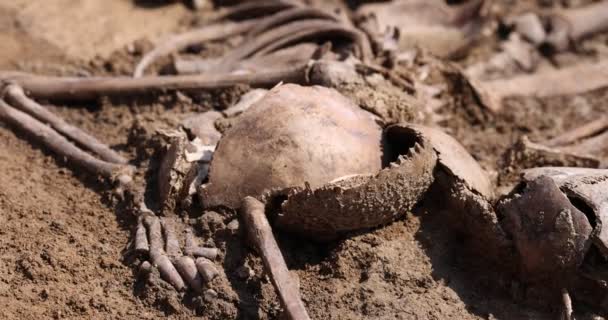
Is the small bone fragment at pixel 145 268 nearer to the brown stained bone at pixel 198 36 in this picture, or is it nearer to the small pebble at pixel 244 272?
the small pebble at pixel 244 272

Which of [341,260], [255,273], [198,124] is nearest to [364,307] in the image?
[341,260]

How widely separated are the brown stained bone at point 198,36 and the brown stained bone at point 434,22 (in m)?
0.80

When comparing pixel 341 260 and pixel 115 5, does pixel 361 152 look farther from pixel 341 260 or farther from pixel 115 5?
pixel 115 5

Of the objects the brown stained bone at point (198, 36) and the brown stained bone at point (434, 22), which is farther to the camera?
the brown stained bone at point (434, 22)

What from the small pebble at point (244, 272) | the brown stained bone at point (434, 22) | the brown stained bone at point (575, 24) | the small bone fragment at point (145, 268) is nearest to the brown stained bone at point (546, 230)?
the small pebble at point (244, 272)

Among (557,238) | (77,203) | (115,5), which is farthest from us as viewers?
(115,5)

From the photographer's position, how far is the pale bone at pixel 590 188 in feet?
10.2

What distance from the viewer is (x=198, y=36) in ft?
16.7

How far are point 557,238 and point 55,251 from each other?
210cm

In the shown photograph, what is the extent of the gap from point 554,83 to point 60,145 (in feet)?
10.2

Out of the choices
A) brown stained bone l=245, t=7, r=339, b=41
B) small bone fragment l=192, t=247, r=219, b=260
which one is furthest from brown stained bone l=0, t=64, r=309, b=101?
small bone fragment l=192, t=247, r=219, b=260

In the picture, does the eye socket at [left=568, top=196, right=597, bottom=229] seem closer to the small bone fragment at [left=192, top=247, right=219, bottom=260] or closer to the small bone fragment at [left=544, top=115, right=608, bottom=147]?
the small bone fragment at [left=544, top=115, right=608, bottom=147]

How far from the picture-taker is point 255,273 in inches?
131

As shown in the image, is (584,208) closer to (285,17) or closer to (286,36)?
(286,36)
